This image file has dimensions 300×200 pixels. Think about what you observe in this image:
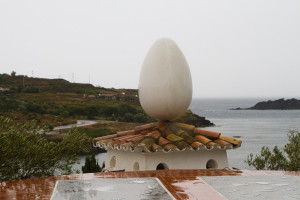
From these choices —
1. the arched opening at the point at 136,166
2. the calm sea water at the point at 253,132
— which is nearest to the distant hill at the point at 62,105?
the calm sea water at the point at 253,132

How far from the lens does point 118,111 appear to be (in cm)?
7188

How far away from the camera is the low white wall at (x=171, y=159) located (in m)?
10.3

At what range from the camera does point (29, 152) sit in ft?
29.5

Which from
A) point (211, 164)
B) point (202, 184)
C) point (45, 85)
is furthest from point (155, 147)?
point (45, 85)

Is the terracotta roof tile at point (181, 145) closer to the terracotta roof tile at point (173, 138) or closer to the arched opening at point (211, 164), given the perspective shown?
the terracotta roof tile at point (173, 138)

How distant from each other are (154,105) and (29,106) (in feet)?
190

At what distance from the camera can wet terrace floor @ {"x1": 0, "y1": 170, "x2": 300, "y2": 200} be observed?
751cm

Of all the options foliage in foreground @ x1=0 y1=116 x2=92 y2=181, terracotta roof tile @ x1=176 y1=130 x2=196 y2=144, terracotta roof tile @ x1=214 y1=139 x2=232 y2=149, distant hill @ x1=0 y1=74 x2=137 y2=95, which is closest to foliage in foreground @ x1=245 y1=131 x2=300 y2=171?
terracotta roof tile @ x1=214 y1=139 x2=232 y2=149

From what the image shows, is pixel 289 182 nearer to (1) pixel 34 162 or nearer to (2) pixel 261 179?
(2) pixel 261 179

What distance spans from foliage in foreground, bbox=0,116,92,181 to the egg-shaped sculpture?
2.47m

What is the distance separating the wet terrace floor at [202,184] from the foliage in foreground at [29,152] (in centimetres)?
44

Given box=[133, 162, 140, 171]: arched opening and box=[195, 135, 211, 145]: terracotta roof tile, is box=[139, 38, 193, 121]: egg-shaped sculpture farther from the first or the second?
box=[133, 162, 140, 171]: arched opening

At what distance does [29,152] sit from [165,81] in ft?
14.1

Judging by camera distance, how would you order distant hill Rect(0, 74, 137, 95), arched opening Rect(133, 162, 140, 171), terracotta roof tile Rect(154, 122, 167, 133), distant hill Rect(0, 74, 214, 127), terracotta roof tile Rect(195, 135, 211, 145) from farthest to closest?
1. distant hill Rect(0, 74, 137, 95)
2. distant hill Rect(0, 74, 214, 127)
3. terracotta roof tile Rect(154, 122, 167, 133)
4. arched opening Rect(133, 162, 140, 171)
5. terracotta roof tile Rect(195, 135, 211, 145)
